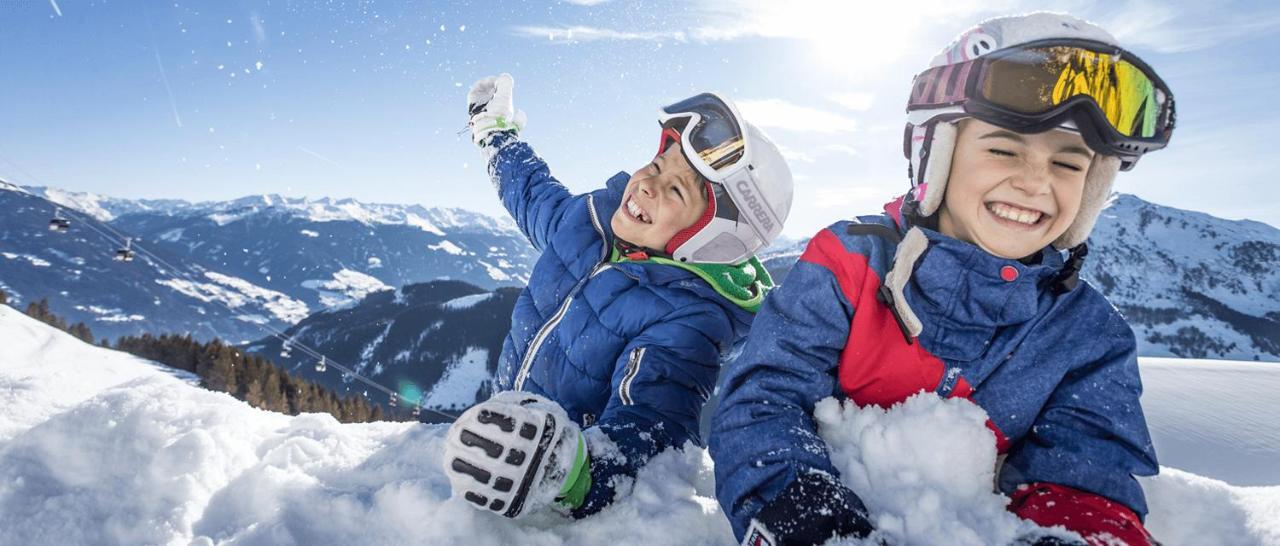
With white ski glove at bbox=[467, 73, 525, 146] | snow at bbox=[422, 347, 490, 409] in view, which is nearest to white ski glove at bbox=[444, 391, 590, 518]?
white ski glove at bbox=[467, 73, 525, 146]

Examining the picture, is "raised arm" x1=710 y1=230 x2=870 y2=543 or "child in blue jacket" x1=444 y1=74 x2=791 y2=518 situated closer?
"raised arm" x1=710 y1=230 x2=870 y2=543

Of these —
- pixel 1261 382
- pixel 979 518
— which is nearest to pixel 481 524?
pixel 979 518

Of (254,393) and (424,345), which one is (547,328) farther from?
(424,345)

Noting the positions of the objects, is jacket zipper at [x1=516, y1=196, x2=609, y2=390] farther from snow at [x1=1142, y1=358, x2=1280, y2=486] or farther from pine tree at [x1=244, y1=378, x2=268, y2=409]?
pine tree at [x1=244, y1=378, x2=268, y2=409]

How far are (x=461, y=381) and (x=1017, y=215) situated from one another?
115738 millimetres

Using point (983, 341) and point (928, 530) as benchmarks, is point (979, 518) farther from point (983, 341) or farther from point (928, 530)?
point (983, 341)

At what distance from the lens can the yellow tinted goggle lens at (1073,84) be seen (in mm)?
2176

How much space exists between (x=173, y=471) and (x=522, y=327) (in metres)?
2.21

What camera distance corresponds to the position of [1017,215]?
2184mm

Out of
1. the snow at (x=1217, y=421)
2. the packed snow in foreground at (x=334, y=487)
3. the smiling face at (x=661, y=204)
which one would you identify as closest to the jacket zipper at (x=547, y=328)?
the smiling face at (x=661, y=204)

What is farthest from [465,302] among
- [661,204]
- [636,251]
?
[661,204]

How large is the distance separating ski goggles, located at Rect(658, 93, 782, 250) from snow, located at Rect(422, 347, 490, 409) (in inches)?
4154

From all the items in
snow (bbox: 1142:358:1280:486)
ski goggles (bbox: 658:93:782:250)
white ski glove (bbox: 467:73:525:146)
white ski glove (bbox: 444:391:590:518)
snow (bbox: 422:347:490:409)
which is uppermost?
white ski glove (bbox: 467:73:525:146)

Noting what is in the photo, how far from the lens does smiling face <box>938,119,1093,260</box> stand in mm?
2162
